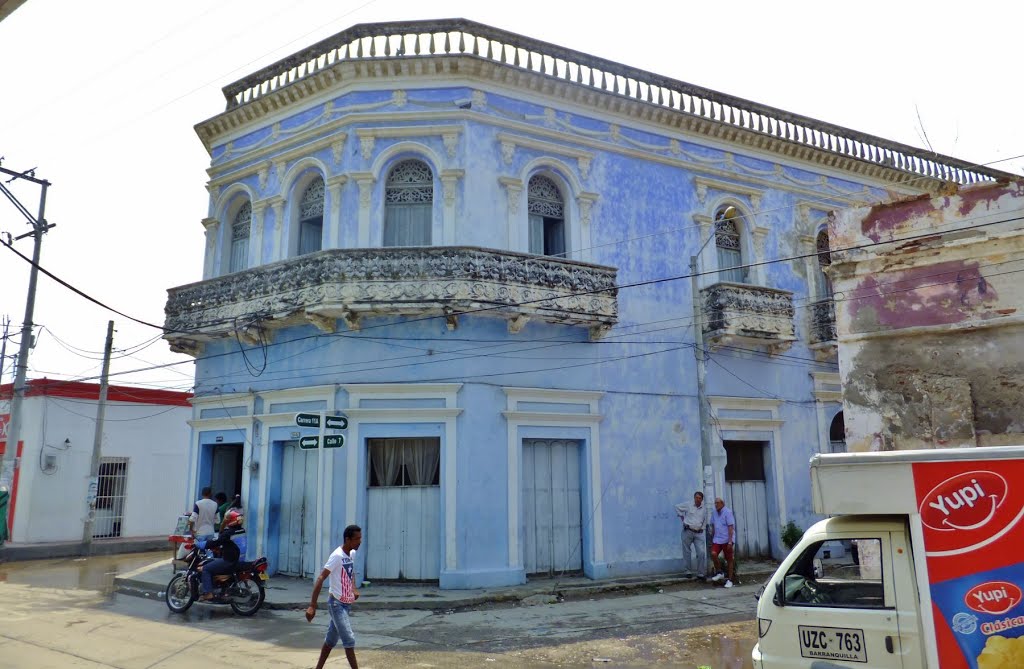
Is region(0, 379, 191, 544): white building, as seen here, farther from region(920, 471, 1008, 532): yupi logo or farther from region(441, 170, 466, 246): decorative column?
region(920, 471, 1008, 532): yupi logo

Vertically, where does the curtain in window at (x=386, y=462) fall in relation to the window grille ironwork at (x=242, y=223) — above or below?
below

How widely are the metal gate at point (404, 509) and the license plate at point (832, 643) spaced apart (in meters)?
8.49

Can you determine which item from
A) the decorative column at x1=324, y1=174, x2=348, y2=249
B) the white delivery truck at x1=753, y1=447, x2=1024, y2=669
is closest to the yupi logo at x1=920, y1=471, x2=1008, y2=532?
the white delivery truck at x1=753, y1=447, x2=1024, y2=669

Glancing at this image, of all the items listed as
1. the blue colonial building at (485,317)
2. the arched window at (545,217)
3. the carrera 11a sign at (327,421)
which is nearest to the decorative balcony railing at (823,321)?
the blue colonial building at (485,317)

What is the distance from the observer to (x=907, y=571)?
5641mm

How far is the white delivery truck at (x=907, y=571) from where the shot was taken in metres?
5.27

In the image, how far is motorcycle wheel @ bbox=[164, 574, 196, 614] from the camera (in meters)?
11.6

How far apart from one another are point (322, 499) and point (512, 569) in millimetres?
3659

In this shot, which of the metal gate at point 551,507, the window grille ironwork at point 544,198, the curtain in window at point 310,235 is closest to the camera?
the metal gate at point 551,507

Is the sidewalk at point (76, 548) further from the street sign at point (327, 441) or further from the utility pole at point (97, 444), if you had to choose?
the street sign at point (327, 441)

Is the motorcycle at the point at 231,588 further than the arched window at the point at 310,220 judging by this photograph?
No

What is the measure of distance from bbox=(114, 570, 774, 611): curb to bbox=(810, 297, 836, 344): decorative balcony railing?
6.10 m

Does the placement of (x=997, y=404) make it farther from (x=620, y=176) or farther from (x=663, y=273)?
(x=620, y=176)

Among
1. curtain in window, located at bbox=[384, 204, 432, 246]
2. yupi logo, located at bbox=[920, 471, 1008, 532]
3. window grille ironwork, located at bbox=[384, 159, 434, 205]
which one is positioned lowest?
yupi logo, located at bbox=[920, 471, 1008, 532]
